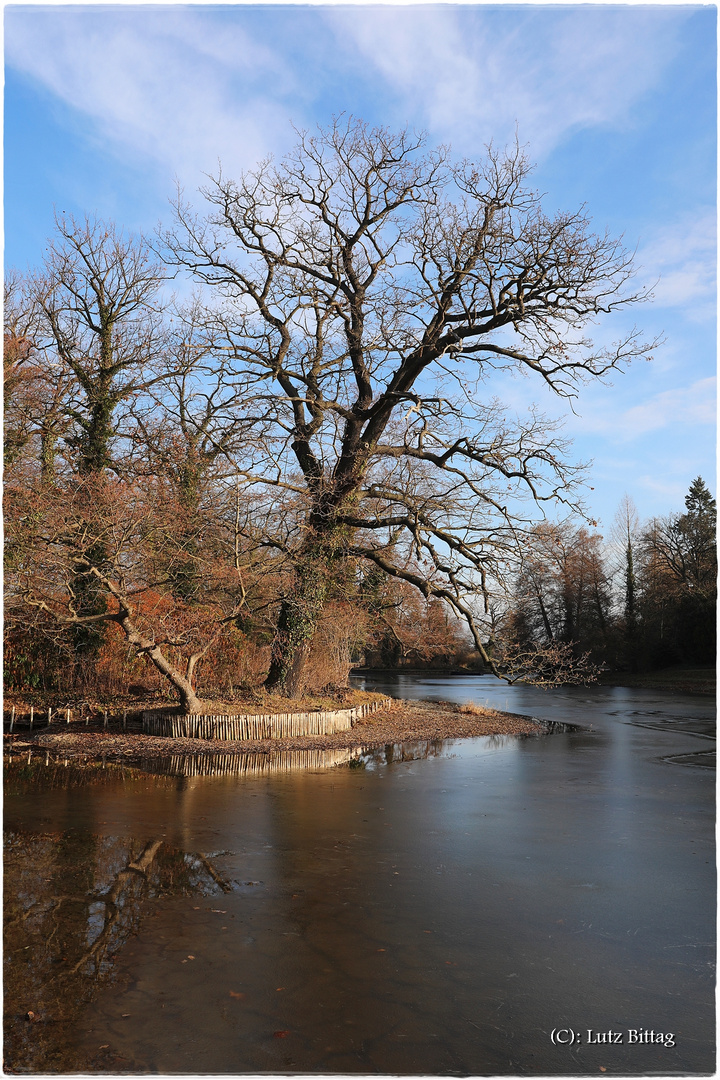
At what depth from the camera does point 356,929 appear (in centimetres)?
500

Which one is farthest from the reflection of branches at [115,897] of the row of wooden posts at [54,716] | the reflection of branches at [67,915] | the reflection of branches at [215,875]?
the row of wooden posts at [54,716]

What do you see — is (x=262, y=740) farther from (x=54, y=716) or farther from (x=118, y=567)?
(x=54, y=716)

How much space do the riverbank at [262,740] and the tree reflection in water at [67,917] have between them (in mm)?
5134

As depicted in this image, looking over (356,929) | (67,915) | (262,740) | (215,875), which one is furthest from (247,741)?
(356,929)

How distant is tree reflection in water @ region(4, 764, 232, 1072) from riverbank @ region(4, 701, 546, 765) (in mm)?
5134

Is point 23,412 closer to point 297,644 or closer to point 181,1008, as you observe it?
point 297,644

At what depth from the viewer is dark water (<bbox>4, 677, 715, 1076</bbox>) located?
3.57 meters

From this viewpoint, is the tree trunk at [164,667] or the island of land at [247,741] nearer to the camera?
the island of land at [247,741]

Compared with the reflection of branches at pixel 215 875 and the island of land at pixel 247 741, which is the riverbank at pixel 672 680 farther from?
the reflection of branches at pixel 215 875

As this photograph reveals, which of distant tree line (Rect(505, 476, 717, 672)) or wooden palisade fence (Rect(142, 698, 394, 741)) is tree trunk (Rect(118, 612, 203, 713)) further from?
distant tree line (Rect(505, 476, 717, 672))

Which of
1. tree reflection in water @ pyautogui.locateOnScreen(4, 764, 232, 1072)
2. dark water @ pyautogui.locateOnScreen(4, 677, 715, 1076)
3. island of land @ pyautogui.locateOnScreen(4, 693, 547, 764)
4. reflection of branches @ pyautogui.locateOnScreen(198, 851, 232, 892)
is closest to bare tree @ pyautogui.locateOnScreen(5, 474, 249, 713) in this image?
island of land @ pyautogui.locateOnScreen(4, 693, 547, 764)

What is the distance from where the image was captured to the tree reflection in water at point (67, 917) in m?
3.60

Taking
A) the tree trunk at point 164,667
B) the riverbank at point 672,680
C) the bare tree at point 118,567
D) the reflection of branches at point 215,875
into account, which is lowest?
the riverbank at point 672,680

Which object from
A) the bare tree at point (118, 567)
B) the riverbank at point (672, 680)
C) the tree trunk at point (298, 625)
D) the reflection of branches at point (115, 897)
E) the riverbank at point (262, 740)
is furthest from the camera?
the riverbank at point (672, 680)
